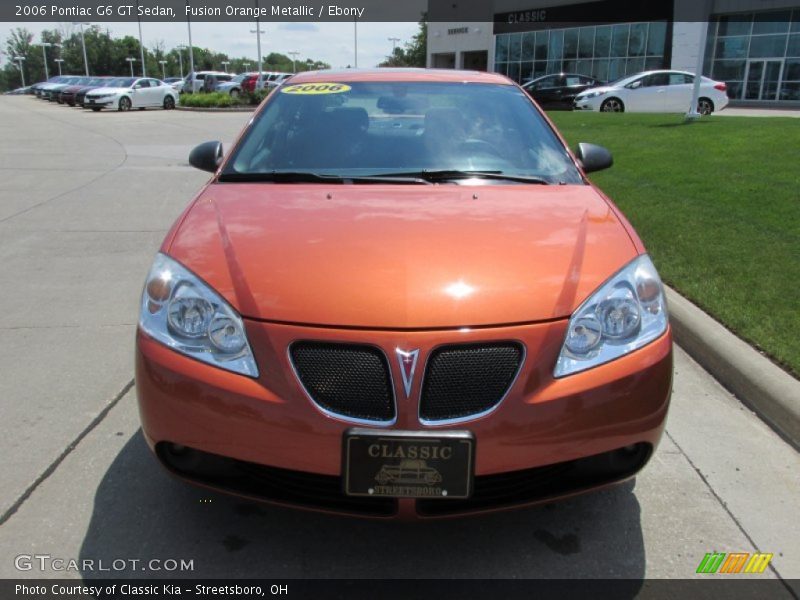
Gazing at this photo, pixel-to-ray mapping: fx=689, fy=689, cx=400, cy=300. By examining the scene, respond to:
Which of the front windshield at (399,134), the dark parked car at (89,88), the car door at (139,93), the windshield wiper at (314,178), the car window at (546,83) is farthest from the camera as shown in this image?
the dark parked car at (89,88)

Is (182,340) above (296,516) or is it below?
above

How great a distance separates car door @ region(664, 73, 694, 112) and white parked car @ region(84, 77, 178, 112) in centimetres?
2344

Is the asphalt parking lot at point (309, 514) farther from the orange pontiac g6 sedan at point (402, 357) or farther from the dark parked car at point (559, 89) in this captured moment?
the dark parked car at point (559, 89)

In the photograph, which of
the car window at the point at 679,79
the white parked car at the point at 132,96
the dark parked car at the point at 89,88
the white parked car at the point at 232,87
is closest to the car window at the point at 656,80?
the car window at the point at 679,79

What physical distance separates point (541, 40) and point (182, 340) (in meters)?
43.9

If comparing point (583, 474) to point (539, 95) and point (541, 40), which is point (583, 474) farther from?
point (541, 40)

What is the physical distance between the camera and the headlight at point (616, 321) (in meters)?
2.16

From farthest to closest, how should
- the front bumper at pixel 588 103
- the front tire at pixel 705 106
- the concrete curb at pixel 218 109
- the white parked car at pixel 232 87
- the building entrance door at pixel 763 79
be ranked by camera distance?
the white parked car at pixel 232 87, the building entrance door at pixel 763 79, the concrete curb at pixel 218 109, the front bumper at pixel 588 103, the front tire at pixel 705 106

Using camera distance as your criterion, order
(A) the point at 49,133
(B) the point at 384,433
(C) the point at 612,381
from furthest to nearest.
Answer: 1. (A) the point at 49,133
2. (C) the point at 612,381
3. (B) the point at 384,433

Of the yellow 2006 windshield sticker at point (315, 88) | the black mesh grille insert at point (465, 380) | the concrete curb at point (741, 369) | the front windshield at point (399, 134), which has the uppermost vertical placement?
the yellow 2006 windshield sticker at point (315, 88)

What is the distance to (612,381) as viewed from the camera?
7.05 ft

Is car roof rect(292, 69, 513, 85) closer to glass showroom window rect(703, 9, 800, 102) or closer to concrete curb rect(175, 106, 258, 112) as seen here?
concrete curb rect(175, 106, 258, 112)

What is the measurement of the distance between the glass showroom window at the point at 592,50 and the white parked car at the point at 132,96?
853 inches

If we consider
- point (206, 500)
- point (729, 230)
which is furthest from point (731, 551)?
point (729, 230)
